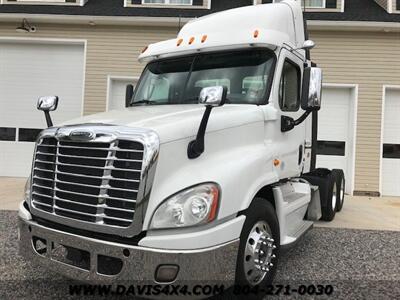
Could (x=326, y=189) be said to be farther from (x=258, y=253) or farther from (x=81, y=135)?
(x=81, y=135)

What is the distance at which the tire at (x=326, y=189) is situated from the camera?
7.18 meters

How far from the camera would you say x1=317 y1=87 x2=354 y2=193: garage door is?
11234 mm

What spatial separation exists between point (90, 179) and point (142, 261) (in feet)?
2.46

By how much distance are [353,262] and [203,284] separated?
2.86m

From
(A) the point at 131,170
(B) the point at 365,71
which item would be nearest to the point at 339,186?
(B) the point at 365,71

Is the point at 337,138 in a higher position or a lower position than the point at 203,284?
higher

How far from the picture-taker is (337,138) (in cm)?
1125

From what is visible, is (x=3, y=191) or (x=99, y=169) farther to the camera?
(x=3, y=191)

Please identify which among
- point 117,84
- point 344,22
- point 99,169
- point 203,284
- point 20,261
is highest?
point 344,22

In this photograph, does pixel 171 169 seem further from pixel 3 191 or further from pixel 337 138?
pixel 337 138

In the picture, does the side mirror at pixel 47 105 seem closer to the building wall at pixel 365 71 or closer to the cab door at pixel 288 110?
the cab door at pixel 288 110

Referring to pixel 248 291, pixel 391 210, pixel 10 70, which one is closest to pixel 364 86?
A: pixel 391 210

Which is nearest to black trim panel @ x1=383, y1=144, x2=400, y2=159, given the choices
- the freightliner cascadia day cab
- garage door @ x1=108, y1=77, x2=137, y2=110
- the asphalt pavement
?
the asphalt pavement

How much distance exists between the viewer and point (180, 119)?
346 cm
